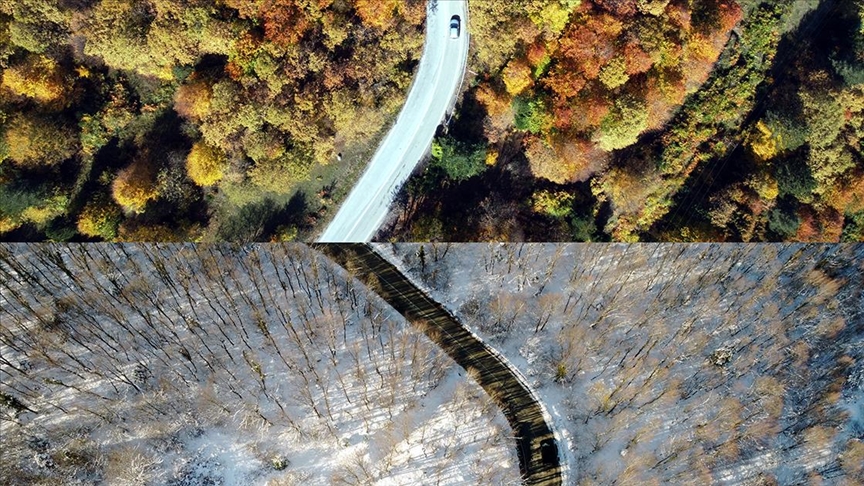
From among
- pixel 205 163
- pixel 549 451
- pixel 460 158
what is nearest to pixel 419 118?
pixel 460 158

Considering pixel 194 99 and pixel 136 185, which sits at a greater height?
pixel 194 99

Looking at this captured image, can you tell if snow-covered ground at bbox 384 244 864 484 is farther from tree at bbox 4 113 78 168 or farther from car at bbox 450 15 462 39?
tree at bbox 4 113 78 168

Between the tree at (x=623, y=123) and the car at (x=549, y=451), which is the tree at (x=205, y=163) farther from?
the car at (x=549, y=451)

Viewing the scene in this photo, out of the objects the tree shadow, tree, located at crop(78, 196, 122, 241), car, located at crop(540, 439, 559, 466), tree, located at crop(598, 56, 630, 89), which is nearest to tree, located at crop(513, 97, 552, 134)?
tree, located at crop(598, 56, 630, 89)

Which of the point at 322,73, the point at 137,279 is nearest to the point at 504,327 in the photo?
the point at 322,73

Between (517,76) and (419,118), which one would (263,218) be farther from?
(517,76)

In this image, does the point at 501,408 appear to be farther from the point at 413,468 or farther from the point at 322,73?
the point at 322,73
